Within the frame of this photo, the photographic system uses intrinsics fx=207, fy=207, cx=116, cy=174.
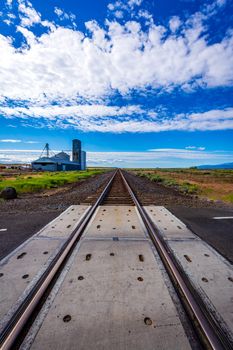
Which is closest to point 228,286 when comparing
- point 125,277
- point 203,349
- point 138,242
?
point 203,349

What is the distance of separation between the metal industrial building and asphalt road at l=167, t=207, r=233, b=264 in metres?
74.5

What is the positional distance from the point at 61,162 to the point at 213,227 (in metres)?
81.0

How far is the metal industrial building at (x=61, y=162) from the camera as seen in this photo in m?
77.7

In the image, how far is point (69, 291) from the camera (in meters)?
2.57

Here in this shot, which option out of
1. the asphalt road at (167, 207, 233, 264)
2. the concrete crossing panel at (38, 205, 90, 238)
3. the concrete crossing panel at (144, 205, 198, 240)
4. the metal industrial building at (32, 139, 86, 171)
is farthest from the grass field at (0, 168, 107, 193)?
the metal industrial building at (32, 139, 86, 171)

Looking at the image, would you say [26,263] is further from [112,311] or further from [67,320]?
[112,311]

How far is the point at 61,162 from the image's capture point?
271ft

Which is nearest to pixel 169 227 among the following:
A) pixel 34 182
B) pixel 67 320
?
pixel 67 320

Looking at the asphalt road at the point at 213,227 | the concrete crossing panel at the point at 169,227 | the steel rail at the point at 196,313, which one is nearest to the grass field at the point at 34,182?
the concrete crossing panel at the point at 169,227

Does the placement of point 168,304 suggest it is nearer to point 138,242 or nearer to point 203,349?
point 203,349

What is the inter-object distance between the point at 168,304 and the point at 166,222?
346cm

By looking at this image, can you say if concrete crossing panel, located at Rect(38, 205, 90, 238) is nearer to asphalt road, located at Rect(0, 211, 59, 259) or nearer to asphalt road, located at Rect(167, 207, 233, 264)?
asphalt road, located at Rect(0, 211, 59, 259)

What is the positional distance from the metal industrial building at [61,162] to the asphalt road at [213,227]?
74.5 meters

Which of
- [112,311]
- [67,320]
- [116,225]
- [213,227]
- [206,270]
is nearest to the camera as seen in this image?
[67,320]
